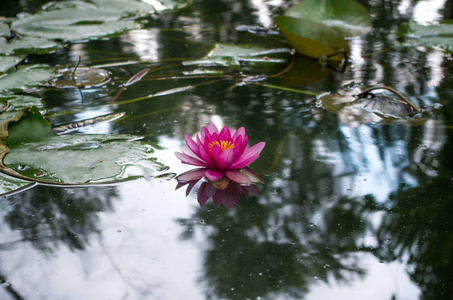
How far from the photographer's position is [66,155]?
50.0 inches

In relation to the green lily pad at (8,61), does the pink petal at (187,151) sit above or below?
below

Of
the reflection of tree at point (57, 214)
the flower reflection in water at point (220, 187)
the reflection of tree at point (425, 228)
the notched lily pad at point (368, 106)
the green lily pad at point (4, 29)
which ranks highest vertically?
the green lily pad at point (4, 29)

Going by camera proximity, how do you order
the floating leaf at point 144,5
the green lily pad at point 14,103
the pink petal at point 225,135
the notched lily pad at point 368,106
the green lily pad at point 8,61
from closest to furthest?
the pink petal at point 225,135
the green lily pad at point 14,103
the notched lily pad at point 368,106
the green lily pad at point 8,61
the floating leaf at point 144,5

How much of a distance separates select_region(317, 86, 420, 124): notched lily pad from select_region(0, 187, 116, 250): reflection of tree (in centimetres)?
89

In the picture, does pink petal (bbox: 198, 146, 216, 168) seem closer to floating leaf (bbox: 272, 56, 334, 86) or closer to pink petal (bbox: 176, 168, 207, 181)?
pink petal (bbox: 176, 168, 207, 181)

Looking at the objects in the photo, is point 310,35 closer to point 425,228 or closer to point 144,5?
point 144,5

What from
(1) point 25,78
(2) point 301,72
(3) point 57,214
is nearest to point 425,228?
(3) point 57,214

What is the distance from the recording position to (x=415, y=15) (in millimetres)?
2850

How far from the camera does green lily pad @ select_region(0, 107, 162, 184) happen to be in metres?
1.21

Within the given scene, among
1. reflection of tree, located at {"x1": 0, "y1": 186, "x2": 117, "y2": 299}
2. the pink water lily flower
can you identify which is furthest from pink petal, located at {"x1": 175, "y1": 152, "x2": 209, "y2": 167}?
reflection of tree, located at {"x1": 0, "y1": 186, "x2": 117, "y2": 299}

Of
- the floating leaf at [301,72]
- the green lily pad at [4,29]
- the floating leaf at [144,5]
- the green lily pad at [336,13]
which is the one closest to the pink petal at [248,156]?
the floating leaf at [301,72]

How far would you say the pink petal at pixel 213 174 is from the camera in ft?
3.99

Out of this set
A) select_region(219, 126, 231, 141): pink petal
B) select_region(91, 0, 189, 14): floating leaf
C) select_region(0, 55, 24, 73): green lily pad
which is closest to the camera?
select_region(219, 126, 231, 141): pink petal

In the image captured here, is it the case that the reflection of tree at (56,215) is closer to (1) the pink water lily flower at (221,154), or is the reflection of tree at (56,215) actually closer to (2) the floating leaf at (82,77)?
(1) the pink water lily flower at (221,154)
